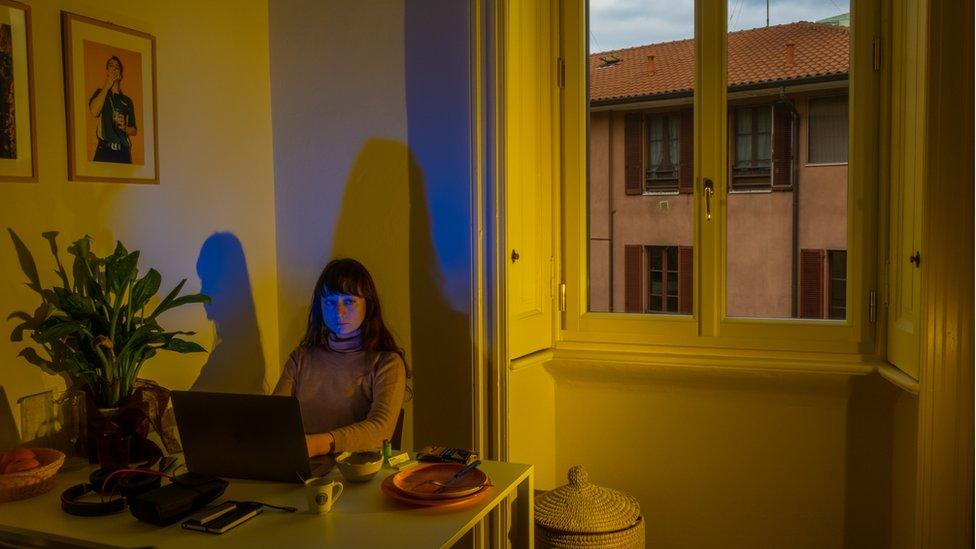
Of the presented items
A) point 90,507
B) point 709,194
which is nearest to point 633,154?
point 709,194

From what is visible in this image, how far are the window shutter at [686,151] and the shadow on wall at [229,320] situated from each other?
164cm

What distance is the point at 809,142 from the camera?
9.42 feet

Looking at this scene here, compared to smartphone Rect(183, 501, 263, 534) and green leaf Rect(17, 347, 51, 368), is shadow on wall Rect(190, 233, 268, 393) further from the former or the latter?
smartphone Rect(183, 501, 263, 534)

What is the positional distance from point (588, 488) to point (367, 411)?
0.80m

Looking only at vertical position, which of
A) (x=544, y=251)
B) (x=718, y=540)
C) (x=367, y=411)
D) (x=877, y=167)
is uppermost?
(x=877, y=167)

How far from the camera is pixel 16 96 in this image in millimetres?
2354

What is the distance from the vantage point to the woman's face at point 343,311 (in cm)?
269

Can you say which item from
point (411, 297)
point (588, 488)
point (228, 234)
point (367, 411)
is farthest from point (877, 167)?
point (228, 234)

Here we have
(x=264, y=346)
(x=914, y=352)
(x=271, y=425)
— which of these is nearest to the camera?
(x=271, y=425)

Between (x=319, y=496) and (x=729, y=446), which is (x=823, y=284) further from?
(x=319, y=496)

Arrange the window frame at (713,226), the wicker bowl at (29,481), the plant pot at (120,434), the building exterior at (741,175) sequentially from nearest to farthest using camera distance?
the wicker bowl at (29,481) < the plant pot at (120,434) < the window frame at (713,226) < the building exterior at (741,175)

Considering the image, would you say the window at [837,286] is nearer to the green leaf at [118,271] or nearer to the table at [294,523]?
the table at [294,523]

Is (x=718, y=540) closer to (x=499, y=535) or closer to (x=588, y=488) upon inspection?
(x=588, y=488)

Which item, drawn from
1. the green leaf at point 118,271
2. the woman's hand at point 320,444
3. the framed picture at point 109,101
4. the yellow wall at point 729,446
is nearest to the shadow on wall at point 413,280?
the yellow wall at point 729,446
